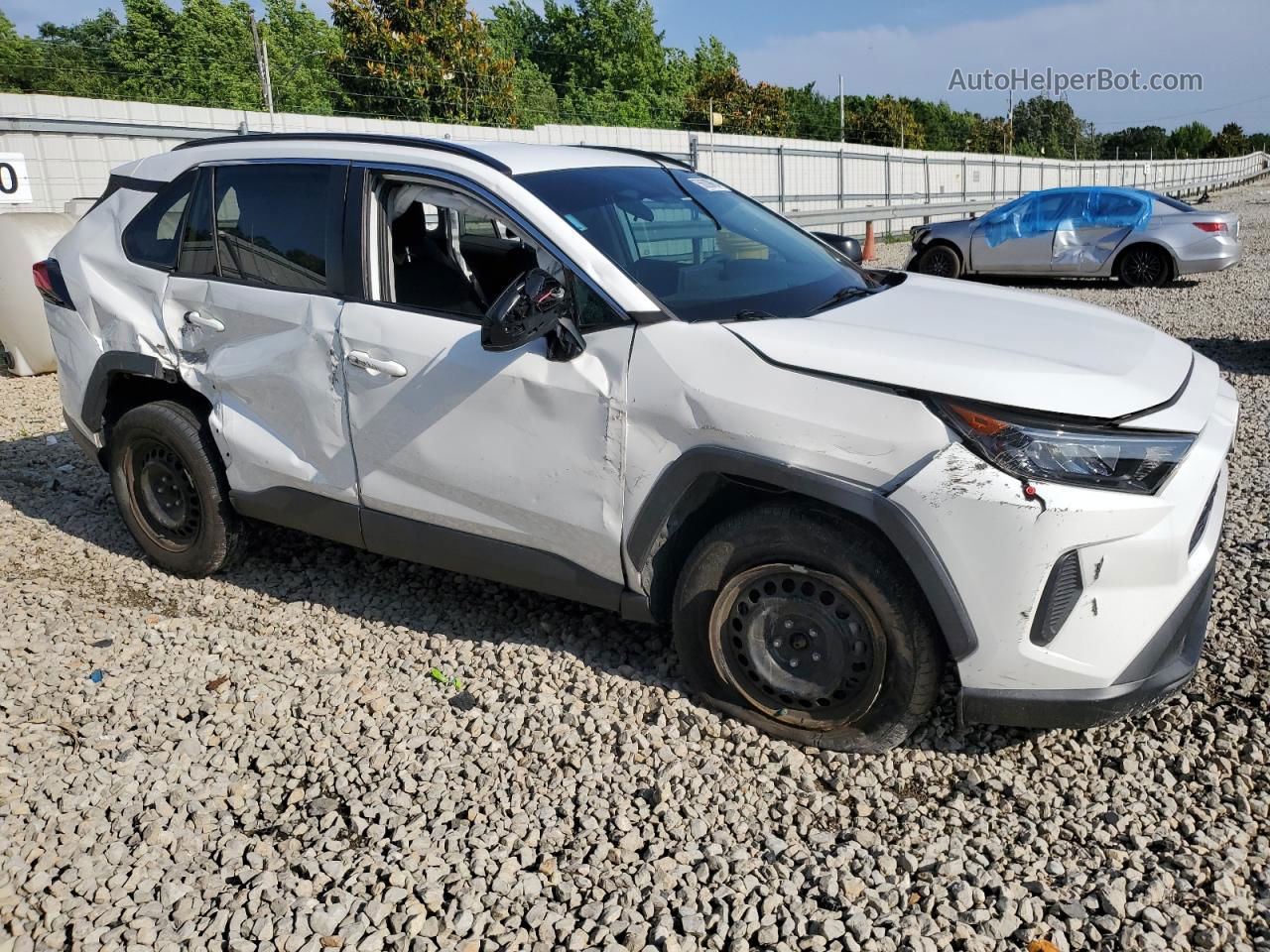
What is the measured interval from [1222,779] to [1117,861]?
558 mm

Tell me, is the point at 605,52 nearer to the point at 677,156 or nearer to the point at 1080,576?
the point at 677,156

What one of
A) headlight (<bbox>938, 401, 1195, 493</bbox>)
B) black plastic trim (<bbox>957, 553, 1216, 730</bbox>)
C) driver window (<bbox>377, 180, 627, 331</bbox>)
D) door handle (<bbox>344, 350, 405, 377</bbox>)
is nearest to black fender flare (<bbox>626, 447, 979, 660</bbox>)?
black plastic trim (<bbox>957, 553, 1216, 730</bbox>)

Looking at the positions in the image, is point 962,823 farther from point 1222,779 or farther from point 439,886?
point 439,886

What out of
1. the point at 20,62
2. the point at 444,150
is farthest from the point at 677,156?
the point at 20,62

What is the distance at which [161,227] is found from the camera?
4.34 meters

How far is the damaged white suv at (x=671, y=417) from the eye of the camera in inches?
103

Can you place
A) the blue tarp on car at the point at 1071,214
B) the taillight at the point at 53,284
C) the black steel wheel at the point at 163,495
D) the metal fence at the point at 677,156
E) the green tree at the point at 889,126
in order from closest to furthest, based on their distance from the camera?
1. the black steel wheel at the point at 163,495
2. the taillight at the point at 53,284
3. the metal fence at the point at 677,156
4. the blue tarp on car at the point at 1071,214
5. the green tree at the point at 889,126

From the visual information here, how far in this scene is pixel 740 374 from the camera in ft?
9.48

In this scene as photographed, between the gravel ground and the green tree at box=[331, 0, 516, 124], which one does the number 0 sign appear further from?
the green tree at box=[331, 0, 516, 124]

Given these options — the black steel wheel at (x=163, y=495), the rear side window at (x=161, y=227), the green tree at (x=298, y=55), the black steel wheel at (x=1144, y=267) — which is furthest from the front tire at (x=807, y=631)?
the green tree at (x=298, y=55)

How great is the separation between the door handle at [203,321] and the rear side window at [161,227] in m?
0.29

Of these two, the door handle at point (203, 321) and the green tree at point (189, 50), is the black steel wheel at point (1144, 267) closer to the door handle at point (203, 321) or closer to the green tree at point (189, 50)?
the door handle at point (203, 321)

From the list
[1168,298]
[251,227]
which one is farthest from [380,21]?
Answer: [251,227]

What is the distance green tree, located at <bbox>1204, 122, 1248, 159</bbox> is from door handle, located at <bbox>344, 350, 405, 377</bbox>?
121 m
